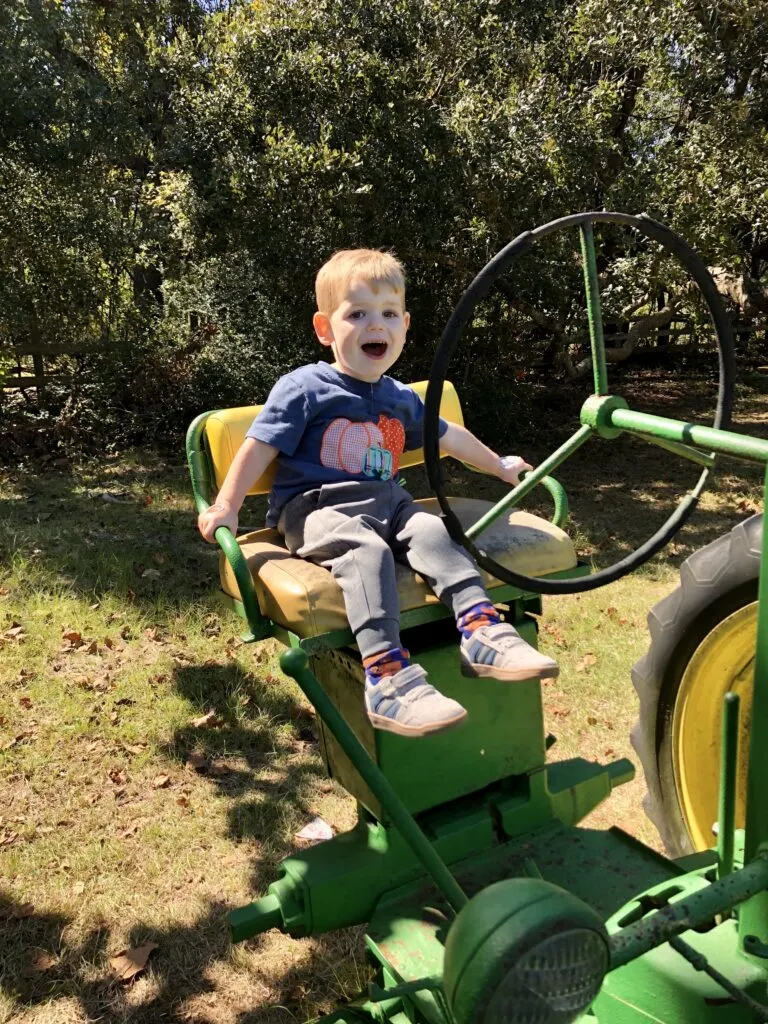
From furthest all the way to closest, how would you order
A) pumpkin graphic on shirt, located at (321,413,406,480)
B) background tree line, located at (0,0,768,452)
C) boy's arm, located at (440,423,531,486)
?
background tree line, located at (0,0,768,452)
boy's arm, located at (440,423,531,486)
pumpkin graphic on shirt, located at (321,413,406,480)

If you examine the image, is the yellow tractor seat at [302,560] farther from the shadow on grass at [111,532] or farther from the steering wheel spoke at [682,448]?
the shadow on grass at [111,532]

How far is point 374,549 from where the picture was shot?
1.97 metres

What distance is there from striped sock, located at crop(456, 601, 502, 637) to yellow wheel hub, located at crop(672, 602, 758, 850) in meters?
0.51

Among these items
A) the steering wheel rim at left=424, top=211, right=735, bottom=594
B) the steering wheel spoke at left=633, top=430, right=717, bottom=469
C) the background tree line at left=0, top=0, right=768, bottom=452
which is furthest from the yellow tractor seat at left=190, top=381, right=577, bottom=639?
the background tree line at left=0, top=0, right=768, bottom=452

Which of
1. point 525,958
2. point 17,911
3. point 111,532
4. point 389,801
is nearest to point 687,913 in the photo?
point 525,958

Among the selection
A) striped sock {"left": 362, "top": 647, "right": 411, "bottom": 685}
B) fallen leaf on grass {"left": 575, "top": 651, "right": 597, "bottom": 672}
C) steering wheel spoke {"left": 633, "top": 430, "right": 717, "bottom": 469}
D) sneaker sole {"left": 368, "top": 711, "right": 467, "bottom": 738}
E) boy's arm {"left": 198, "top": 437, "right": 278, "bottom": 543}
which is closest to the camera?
steering wheel spoke {"left": 633, "top": 430, "right": 717, "bottom": 469}

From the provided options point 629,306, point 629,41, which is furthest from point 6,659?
point 629,41

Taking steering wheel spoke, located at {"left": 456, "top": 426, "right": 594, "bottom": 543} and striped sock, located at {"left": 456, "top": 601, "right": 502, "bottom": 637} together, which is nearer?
steering wheel spoke, located at {"left": 456, "top": 426, "right": 594, "bottom": 543}

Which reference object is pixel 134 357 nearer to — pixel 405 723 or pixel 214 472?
pixel 214 472

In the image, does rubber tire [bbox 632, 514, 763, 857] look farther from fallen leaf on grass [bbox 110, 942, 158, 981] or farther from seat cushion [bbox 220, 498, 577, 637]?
fallen leaf on grass [bbox 110, 942, 158, 981]

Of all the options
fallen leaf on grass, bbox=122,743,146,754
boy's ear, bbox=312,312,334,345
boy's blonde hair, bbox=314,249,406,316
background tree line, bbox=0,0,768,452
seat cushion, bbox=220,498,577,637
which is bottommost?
fallen leaf on grass, bbox=122,743,146,754

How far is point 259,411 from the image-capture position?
2432mm

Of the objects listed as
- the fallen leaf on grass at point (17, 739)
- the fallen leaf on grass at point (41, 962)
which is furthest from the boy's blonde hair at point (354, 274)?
Answer: the fallen leaf on grass at point (17, 739)

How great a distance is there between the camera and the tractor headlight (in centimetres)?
91
